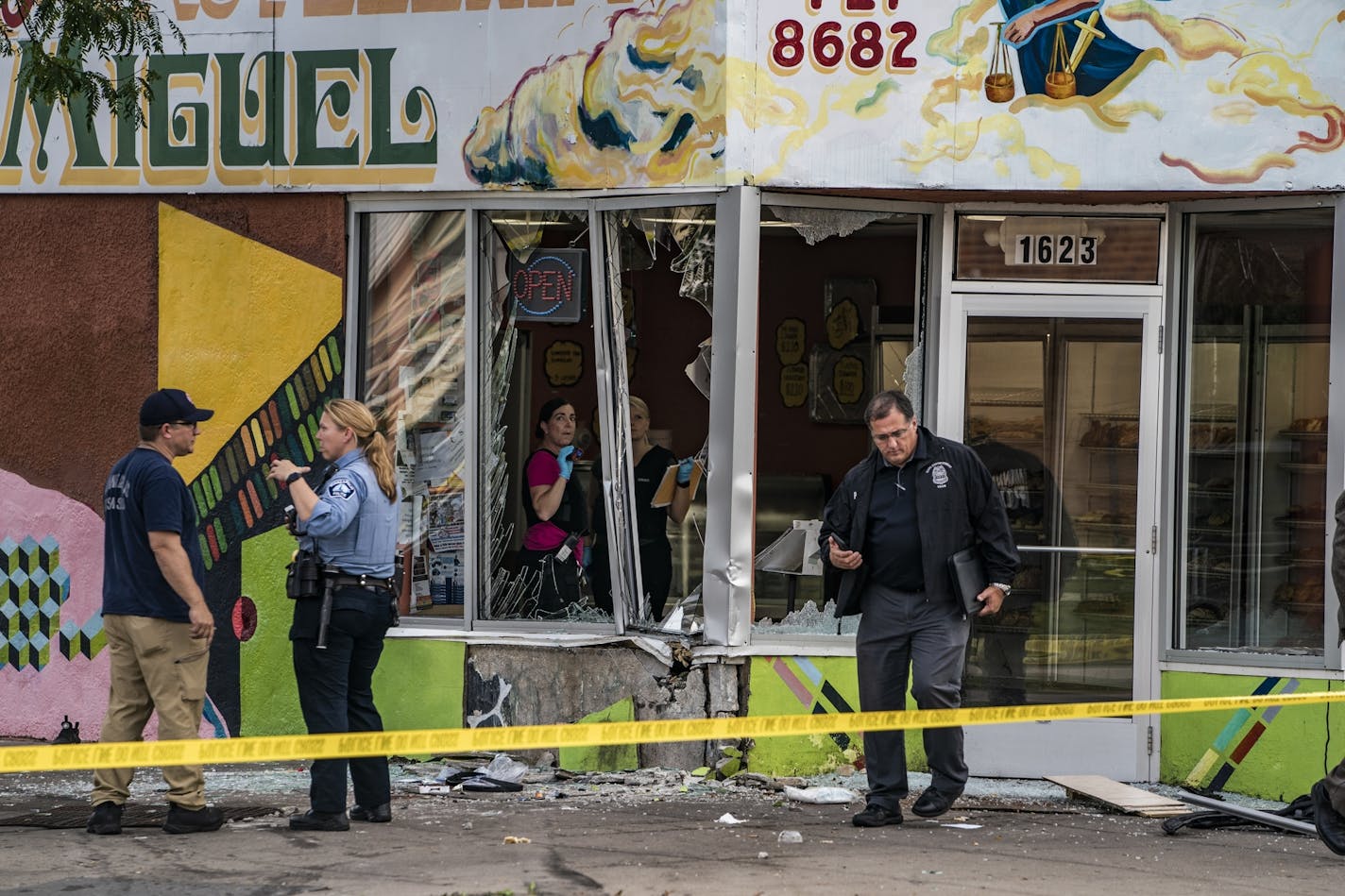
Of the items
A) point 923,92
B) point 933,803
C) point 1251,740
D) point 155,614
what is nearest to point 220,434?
point 155,614

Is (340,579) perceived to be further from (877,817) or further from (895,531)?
(877,817)

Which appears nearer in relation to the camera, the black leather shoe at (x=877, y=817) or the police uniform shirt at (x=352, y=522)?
the police uniform shirt at (x=352, y=522)

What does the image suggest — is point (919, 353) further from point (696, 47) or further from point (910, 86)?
point (696, 47)

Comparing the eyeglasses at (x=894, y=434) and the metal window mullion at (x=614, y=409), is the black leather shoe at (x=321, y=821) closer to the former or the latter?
the metal window mullion at (x=614, y=409)

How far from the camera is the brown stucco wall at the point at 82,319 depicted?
9461 millimetres

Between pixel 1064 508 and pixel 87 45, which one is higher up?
pixel 87 45

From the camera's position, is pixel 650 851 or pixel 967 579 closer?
pixel 650 851

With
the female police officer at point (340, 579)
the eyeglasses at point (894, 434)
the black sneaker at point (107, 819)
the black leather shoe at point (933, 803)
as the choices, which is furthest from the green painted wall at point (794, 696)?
the black sneaker at point (107, 819)

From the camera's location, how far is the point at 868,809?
7.60 meters

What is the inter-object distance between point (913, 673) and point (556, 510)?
8.08ft

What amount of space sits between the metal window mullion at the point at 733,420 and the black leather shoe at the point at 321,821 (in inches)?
83.8

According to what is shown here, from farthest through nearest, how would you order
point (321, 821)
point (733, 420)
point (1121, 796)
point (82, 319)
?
1. point (82, 319)
2. point (733, 420)
3. point (1121, 796)
4. point (321, 821)

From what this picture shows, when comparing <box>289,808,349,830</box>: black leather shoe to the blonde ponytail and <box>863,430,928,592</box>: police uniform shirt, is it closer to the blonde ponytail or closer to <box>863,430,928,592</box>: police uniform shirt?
the blonde ponytail

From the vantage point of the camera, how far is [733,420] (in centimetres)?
847
